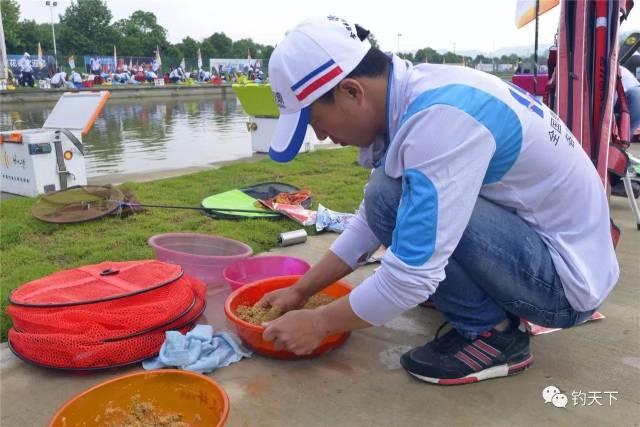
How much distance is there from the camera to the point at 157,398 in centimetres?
169

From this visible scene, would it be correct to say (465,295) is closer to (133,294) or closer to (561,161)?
(561,161)

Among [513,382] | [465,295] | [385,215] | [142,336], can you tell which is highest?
[385,215]

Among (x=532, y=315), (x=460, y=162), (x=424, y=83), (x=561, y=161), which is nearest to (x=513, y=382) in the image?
(x=532, y=315)

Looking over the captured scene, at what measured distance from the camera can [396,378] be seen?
6.22 ft

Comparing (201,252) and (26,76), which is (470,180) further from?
(26,76)

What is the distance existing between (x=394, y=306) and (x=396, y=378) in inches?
18.5

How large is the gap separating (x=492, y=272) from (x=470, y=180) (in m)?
0.38

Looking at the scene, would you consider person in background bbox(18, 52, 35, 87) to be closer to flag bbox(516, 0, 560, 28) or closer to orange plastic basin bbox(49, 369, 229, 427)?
flag bbox(516, 0, 560, 28)

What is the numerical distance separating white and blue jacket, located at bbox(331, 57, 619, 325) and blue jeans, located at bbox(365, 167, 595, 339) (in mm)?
49

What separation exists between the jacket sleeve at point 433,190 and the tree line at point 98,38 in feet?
171

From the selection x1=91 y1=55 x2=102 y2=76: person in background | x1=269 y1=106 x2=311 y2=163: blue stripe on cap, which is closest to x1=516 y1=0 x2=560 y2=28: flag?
x1=269 y1=106 x2=311 y2=163: blue stripe on cap

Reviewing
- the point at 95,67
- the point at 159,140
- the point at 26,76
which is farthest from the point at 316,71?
the point at 95,67

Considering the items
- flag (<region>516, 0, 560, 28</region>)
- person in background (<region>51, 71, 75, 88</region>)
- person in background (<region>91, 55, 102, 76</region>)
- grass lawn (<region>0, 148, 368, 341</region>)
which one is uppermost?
person in background (<region>91, 55, 102, 76</region>)

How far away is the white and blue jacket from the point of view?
56.2 inches
